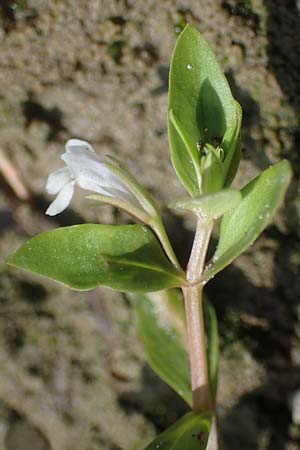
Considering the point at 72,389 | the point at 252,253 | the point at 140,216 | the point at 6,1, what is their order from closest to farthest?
the point at 140,216 → the point at 6,1 → the point at 252,253 → the point at 72,389

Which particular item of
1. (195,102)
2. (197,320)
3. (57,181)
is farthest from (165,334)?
(195,102)

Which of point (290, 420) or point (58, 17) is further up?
point (58, 17)

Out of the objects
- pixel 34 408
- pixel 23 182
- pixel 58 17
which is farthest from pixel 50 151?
pixel 34 408

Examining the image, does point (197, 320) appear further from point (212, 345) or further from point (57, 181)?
point (57, 181)

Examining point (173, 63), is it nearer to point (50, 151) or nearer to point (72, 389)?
point (50, 151)

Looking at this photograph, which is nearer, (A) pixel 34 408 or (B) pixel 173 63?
(B) pixel 173 63

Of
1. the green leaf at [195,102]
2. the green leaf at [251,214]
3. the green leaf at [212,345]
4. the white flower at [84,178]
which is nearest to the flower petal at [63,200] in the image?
the white flower at [84,178]
